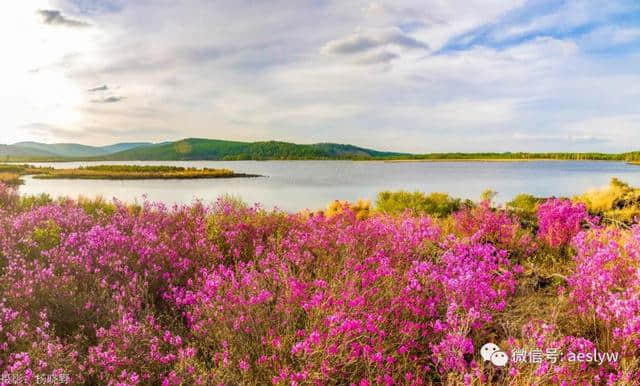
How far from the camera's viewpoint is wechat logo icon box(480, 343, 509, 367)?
3.19m

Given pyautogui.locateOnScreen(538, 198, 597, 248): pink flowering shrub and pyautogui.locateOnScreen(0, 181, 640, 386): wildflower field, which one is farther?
pyautogui.locateOnScreen(538, 198, 597, 248): pink flowering shrub

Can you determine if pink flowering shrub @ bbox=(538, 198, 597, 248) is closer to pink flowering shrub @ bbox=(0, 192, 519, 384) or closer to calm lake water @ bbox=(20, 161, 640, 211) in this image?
pink flowering shrub @ bbox=(0, 192, 519, 384)

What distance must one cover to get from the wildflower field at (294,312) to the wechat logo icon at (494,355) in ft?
0.20

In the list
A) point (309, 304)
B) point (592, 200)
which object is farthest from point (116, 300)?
point (592, 200)

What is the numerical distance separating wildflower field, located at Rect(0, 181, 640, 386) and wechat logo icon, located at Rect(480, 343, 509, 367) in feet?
0.20

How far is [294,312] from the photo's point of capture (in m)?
3.64

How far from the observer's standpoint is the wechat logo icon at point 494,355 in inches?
125

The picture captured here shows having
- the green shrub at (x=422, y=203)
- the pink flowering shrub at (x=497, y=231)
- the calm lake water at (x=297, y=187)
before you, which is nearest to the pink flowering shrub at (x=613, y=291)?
the pink flowering shrub at (x=497, y=231)

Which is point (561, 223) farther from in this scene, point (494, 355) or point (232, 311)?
point (232, 311)

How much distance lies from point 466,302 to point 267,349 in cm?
175

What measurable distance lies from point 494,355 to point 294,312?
1.63 metres

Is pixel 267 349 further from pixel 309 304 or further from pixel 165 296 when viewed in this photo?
pixel 165 296

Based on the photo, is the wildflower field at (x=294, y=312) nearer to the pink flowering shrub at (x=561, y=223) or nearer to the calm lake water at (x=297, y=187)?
the pink flowering shrub at (x=561, y=223)

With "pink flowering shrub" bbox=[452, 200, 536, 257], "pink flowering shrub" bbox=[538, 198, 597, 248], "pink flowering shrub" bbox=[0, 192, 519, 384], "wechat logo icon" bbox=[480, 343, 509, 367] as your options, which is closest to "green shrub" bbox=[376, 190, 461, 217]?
"pink flowering shrub" bbox=[452, 200, 536, 257]
